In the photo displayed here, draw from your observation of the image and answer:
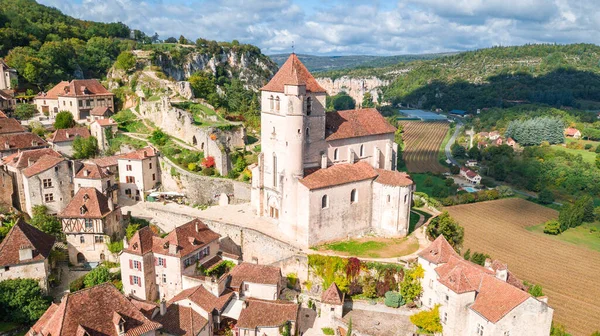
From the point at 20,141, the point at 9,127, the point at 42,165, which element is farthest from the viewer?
the point at 9,127

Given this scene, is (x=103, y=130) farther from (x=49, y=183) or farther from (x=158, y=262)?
(x=158, y=262)

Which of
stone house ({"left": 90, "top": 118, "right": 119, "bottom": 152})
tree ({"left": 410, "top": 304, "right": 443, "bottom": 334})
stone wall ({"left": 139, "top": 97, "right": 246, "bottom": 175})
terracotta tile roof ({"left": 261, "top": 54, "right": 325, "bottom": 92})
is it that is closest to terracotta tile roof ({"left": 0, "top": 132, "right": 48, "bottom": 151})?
stone house ({"left": 90, "top": 118, "right": 119, "bottom": 152})

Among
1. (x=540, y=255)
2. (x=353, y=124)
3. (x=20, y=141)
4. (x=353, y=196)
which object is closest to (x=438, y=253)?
(x=353, y=196)

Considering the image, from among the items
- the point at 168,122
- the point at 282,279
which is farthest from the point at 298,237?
the point at 168,122

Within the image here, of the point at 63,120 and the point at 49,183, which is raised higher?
the point at 63,120

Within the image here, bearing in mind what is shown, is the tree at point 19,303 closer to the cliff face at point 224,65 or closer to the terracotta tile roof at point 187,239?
the terracotta tile roof at point 187,239

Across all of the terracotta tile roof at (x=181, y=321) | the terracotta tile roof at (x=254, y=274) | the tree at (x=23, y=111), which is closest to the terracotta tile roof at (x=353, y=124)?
the terracotta tile roof at (x=254, y=274)

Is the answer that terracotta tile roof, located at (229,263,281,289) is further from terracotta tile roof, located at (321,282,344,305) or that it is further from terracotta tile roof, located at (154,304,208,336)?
terracotta tile roof, located at (154,304,208,336)
